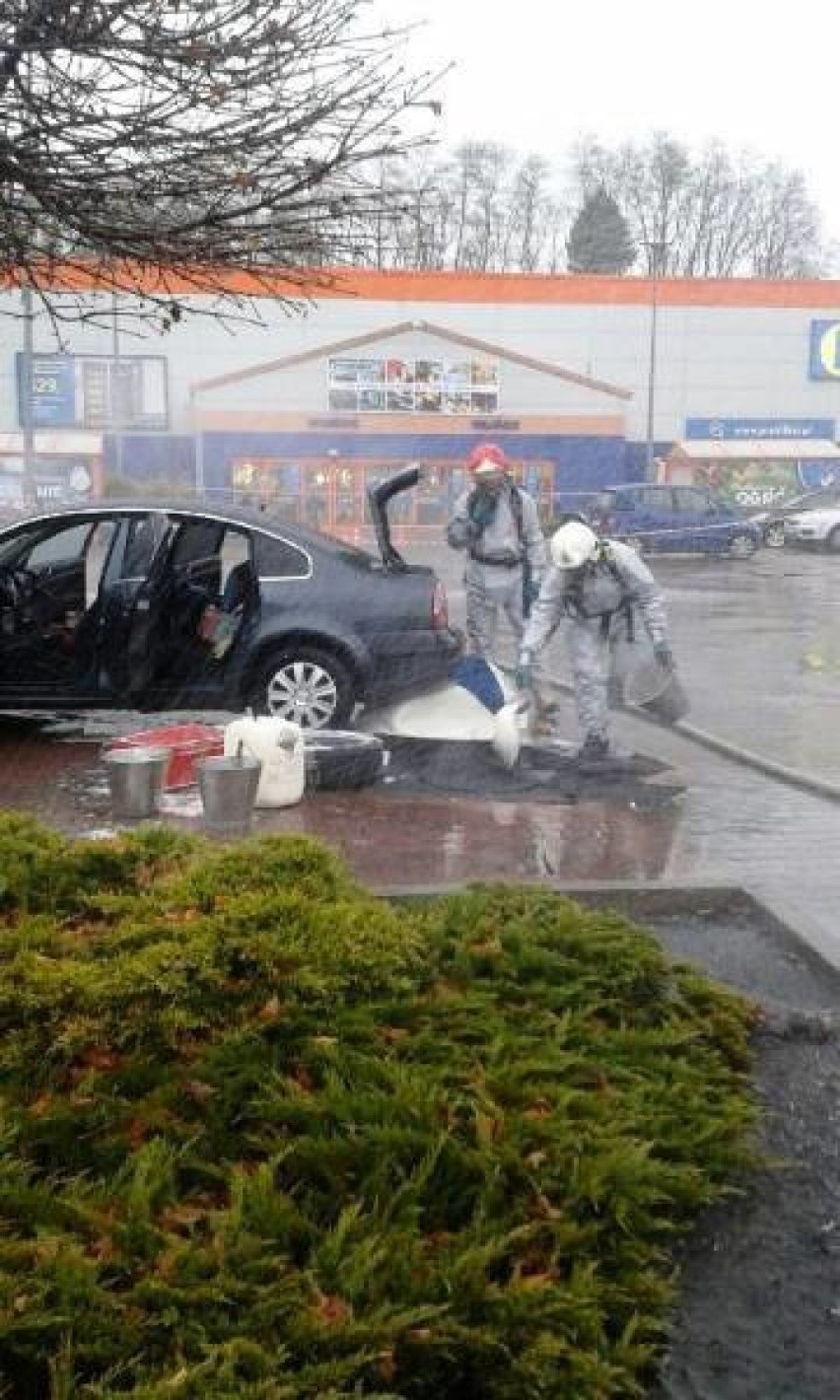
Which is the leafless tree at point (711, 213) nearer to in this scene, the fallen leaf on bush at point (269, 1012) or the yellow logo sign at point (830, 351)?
the yellow logo sign at point (830, 351)

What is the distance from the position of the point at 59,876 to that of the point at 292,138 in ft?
7.92

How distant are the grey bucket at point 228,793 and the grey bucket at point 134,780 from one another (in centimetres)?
34

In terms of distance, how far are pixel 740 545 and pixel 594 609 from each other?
2363cm

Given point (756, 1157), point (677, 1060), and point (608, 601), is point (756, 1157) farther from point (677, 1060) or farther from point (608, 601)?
point (608, 601)

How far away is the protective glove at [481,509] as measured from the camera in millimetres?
9648

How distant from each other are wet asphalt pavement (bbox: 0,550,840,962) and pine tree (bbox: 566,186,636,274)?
184ft

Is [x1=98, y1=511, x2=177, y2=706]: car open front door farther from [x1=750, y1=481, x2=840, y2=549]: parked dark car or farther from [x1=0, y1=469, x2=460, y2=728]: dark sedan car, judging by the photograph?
[x1=750, y1=481, x2=840, y2=549]: parked dark car

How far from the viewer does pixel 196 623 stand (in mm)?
8133

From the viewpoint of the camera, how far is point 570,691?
36.7 ft

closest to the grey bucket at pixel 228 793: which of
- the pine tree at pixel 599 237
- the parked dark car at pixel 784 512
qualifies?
the parked dark car at pixel 784 512

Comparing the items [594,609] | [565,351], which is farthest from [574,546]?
[565,351]

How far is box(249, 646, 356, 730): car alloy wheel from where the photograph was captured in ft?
26.1

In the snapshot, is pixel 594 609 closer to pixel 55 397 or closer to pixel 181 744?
pixel 181 744

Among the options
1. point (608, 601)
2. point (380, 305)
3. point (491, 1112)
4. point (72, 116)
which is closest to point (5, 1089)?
point (491, 1112)
